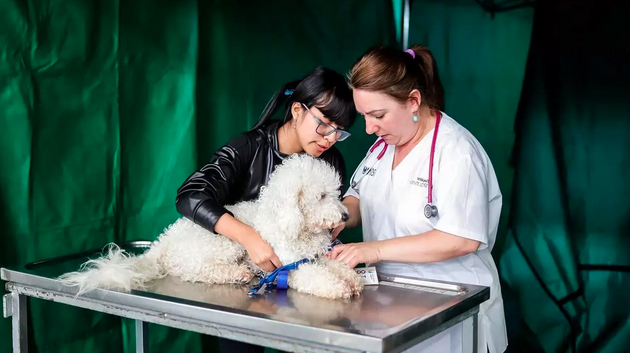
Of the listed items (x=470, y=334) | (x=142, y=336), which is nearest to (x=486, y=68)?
(x=470, y=334)

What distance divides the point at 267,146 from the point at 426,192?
54 cm

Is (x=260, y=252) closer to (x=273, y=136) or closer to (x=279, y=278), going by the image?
(x=279, y=278)

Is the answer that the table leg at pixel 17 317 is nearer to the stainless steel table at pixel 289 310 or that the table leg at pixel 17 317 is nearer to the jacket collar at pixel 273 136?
the stainless steel table at pixel 289 310

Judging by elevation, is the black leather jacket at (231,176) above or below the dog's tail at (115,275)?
above

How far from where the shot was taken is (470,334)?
1685 millimetres

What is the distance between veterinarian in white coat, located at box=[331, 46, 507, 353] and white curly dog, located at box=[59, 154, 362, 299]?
0.33 feet

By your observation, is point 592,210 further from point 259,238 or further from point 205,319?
point 205,319

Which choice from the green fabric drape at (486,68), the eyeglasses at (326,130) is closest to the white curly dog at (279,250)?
the eyeglasses at (326,130)

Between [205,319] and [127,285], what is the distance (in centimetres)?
30

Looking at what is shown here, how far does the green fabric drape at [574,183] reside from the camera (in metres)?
2.95

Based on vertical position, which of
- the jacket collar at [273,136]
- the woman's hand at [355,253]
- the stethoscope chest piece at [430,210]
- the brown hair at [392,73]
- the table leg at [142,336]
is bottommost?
the table leg at [142,336]

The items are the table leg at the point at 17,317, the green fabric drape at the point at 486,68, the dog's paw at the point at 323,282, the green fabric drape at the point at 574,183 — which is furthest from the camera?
the green fabric drape at the point at 486,68

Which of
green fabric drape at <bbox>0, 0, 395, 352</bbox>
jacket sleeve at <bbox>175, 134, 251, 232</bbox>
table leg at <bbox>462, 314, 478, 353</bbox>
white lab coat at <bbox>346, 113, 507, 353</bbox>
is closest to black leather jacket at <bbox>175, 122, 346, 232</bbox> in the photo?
jacket sleeve at <bbox>175, 134, 251, 232</bbox>

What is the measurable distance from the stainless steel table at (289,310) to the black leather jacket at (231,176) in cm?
21
